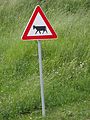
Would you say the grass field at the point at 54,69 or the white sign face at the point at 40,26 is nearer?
the white sign face at the point at 40,26

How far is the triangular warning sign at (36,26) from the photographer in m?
Result: 6.07

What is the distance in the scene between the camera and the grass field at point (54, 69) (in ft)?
21.8

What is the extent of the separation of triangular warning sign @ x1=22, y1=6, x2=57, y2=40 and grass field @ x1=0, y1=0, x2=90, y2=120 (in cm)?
141

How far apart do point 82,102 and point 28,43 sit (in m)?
3.22

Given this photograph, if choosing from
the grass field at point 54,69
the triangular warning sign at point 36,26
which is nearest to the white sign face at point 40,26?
the triangular warning sign at point 36,26

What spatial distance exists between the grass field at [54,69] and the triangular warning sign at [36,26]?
141 centimetres

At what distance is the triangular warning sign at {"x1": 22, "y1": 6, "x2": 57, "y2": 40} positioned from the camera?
6.07m

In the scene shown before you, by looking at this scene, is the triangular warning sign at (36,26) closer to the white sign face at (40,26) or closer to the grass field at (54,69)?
the white sign face at (40,26)

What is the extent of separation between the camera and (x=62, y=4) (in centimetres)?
1184

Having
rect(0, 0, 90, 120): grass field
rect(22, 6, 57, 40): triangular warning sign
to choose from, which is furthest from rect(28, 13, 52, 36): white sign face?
rect(0, 0, 90, 120): grass field

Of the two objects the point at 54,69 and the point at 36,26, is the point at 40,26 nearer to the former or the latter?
the point at 36,26

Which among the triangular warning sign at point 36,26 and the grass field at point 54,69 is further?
the grass field at point 54,69

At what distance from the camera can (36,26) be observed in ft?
19.8

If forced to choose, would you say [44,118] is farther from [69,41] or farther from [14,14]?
[14,14]
